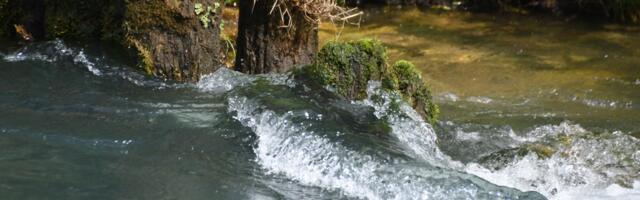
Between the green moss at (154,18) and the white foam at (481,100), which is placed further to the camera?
the white foam at (481,100)

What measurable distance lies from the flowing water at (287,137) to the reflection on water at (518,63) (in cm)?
3

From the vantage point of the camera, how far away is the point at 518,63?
8141 millimetres

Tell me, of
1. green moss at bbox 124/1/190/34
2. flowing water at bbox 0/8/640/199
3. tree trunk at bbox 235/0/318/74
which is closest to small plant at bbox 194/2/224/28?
green moss at bbox 124/1/190/34

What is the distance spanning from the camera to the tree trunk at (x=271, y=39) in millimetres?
5703

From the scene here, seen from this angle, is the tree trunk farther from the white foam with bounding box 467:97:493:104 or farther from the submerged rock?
the white foam with bounding box 467:97:493:104

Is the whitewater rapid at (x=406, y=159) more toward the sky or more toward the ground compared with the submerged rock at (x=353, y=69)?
more toward the ground

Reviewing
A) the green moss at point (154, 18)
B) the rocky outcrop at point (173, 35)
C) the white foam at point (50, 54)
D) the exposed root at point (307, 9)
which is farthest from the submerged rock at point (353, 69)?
the white foam at point (50, 54)

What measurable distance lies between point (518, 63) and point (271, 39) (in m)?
3.23

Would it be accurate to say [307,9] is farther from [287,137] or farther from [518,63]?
[518,63]

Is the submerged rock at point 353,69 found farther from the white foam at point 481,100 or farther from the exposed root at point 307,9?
the white foam at point 481,100

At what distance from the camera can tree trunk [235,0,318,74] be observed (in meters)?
5.70

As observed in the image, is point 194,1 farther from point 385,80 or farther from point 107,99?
point 385,80

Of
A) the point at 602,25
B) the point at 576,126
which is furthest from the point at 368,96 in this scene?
the point at 602,25

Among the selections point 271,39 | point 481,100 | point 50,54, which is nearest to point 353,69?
point 271,39
